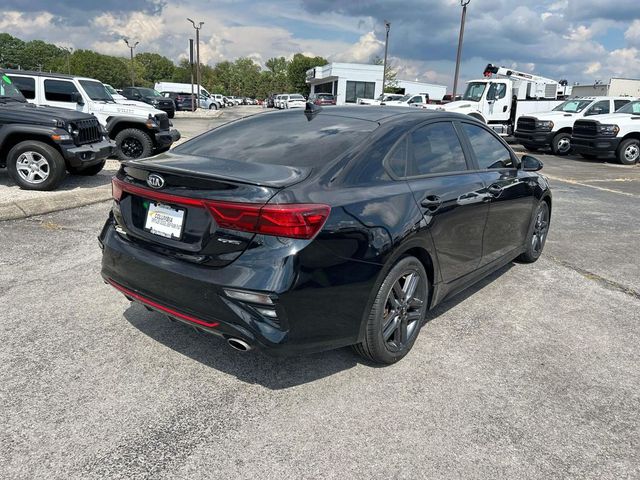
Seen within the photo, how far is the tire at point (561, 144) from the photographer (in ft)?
62.0

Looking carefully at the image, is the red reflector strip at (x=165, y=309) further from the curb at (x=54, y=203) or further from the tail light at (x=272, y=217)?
the curb at (x=54, y=203)

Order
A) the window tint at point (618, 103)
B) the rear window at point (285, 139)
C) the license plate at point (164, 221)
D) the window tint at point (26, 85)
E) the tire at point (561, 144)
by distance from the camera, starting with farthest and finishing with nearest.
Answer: the tire at point (561, 144) < the window tint at point (618, 103) < the window tint at point (26, 85) < the rear window at point (285, 139) < the license plate at point (164, 221)

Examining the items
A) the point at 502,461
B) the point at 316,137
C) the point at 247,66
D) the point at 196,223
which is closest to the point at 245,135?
the point at 316,137

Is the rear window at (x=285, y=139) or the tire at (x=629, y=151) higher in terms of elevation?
the rear window at (x=285, y=139)

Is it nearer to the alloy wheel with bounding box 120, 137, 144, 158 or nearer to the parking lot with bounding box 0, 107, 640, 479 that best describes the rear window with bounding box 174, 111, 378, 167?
the parking lot with bounding box 0, 107, 640, 479

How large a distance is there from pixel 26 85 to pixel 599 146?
54.0 feet

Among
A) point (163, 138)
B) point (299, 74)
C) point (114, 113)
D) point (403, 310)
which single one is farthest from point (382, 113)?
point (299, 74)

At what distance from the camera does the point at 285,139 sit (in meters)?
3.35

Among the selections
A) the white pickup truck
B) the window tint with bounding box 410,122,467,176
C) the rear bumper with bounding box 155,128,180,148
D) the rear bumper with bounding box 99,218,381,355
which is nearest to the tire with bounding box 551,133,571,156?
the white pickup truck

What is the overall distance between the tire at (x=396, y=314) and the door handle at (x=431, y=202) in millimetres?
358

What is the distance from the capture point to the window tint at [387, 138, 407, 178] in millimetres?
3172

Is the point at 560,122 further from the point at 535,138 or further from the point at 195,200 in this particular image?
the point at 195,200

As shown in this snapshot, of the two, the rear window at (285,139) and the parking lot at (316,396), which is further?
the rear window at (285,139)

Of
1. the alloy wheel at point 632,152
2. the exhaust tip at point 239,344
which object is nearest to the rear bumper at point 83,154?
the exhaust tip at point 239,344
